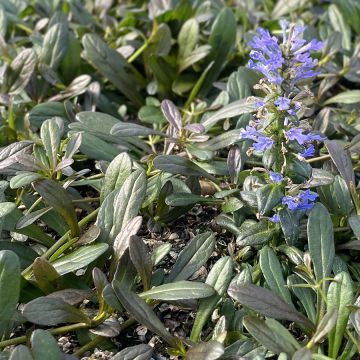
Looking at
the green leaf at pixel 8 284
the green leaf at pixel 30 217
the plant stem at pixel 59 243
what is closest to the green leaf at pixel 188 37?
the plant stem at pixel 59 243

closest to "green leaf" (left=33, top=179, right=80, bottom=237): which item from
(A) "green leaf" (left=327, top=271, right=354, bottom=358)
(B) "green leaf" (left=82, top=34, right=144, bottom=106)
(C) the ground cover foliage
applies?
(C) the ground cover foliage

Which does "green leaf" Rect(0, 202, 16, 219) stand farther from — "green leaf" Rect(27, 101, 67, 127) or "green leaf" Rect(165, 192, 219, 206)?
"green leaf" Rect(27, 101, 67, 127)

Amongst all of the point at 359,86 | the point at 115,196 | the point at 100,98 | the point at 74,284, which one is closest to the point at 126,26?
the point at 100,98

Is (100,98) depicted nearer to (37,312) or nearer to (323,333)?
(37,312)

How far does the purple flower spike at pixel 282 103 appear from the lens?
1.88 m

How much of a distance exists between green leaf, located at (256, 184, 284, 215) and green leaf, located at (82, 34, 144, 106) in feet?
3.95

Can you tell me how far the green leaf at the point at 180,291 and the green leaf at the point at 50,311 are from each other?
0.20 metres

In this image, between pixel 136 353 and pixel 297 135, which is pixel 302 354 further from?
pixel 297 135

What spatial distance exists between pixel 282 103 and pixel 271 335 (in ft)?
2.10

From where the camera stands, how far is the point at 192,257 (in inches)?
81.3

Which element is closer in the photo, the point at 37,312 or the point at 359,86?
the point at 37,312

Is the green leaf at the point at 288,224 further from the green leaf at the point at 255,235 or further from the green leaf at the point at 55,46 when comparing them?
the green leaf at the point at 55,46

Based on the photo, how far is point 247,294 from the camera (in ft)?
6.02

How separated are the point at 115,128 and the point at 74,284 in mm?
567
